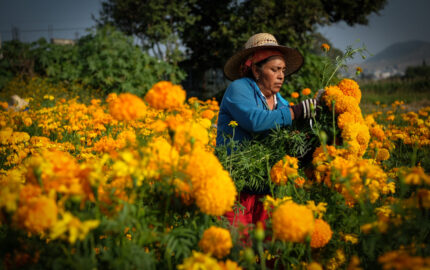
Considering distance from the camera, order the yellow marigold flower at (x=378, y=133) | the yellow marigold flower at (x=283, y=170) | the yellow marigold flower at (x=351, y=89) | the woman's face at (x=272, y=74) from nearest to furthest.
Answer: the yellow marigold flower at (x=283, y=170) < the yellow marigold flower at (x=351, y=89) < the woman's face at (x=272, y=74) < the yellow marigold flower at (x=378, y=133)

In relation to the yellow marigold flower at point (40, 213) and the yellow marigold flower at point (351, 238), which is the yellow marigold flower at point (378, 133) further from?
the yellow marigold flower at point (40, 213)

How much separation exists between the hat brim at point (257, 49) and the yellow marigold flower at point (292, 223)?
1.63 metres

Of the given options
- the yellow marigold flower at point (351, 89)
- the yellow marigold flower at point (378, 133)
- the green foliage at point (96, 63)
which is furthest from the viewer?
the green foliage at point (96, 63)

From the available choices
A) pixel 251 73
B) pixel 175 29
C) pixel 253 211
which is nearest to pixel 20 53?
pixel 175 29

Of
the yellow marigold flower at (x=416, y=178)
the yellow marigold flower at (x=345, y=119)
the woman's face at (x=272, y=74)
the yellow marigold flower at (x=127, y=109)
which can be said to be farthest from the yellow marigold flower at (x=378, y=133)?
the yellow marigold flower at (x=127, y=109)

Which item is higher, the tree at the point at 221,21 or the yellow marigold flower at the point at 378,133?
the tree at the point at 221,21

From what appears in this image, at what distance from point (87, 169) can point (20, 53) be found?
371 inches

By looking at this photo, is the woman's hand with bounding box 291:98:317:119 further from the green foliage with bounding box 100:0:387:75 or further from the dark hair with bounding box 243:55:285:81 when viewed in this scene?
the green foliage with bounding box 100:0:387:75

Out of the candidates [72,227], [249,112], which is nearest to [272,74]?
[249,112]

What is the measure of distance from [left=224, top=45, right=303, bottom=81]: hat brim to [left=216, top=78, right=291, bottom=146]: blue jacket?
0.32 metres

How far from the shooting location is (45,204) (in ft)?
2.49

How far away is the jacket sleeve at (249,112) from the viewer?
5.84 ft

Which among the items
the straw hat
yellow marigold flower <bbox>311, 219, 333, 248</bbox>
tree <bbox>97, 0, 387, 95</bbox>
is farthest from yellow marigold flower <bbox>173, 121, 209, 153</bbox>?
tree <bbox>97, 0, 387, 95</bbox>

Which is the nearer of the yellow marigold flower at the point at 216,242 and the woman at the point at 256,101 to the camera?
the yellow marigold flower at the point at 216,242
